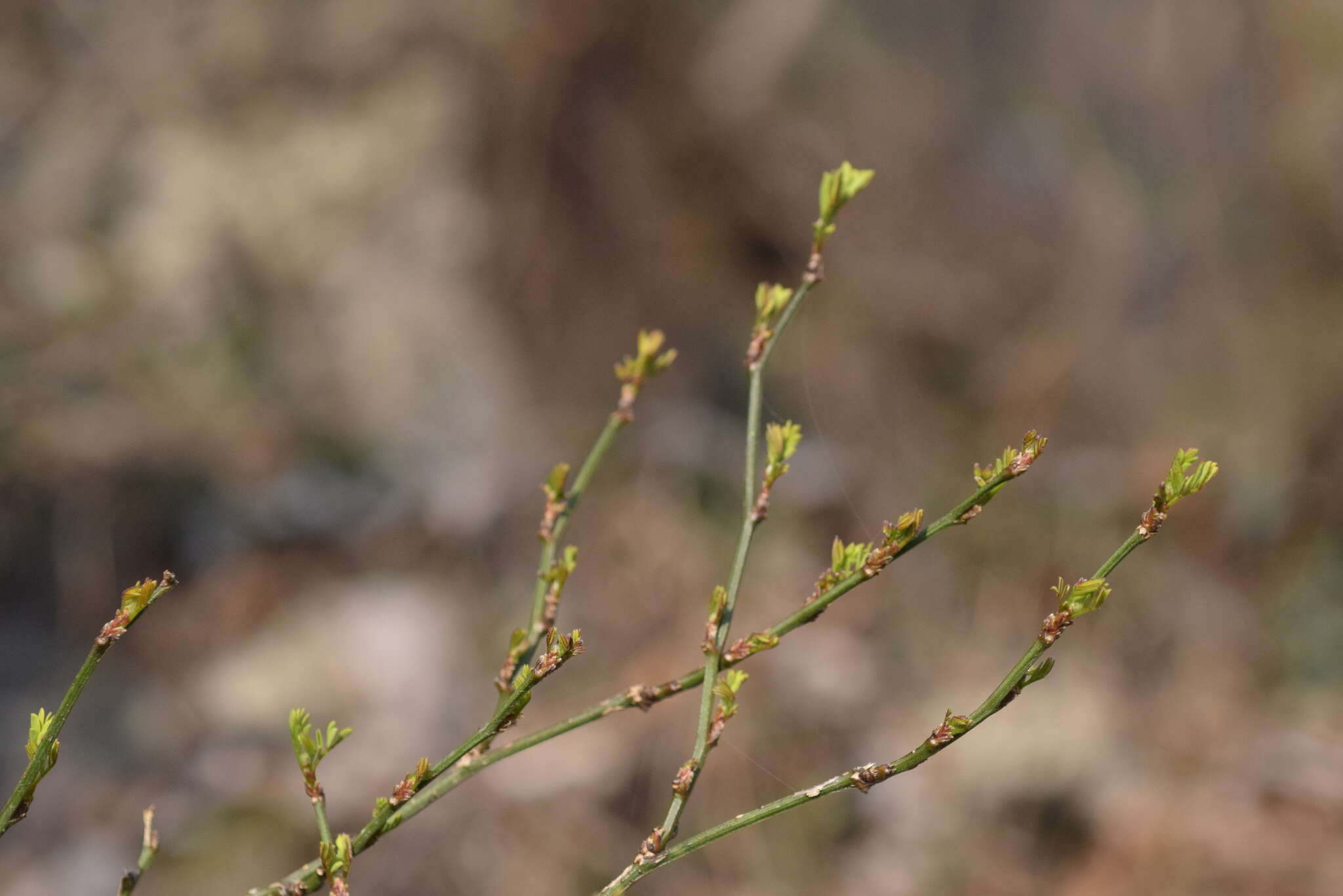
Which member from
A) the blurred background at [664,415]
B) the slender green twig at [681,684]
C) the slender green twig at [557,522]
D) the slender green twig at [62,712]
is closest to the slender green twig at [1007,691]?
the slender green twig at [681,684]

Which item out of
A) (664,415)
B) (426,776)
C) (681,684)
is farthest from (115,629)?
(664,415)

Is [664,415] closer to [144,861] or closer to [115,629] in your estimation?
[144,861]

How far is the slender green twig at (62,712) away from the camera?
92cm

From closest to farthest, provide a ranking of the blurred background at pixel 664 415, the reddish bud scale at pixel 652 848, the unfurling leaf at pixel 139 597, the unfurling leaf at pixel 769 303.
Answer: the unfurling leaf at pixel 139 597, the reddish bud scale at pixel 652 848, the unfurling leaf at pixel 769 303, the blurred background at pixel 664 415

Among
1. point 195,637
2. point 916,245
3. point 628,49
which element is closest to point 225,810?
point 195,637

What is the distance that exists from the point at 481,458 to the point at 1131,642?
3.08 m

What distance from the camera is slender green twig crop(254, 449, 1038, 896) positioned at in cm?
105

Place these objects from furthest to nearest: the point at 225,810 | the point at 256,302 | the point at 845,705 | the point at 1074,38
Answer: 1. the point at 1074,38
2. the point at 256,302
3. the point at 845,705
4. the point at 225,810

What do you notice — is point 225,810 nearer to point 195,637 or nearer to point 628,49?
point 195,637

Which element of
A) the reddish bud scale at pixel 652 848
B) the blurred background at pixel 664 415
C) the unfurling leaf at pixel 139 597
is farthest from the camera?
the blurred background at pixel 664 415

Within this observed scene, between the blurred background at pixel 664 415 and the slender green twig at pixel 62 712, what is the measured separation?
7.90 ft

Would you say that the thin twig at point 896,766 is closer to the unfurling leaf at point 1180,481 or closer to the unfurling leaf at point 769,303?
the unfurling leaf at point 1180,481

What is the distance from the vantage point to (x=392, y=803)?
106cm

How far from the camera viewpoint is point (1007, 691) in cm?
100
